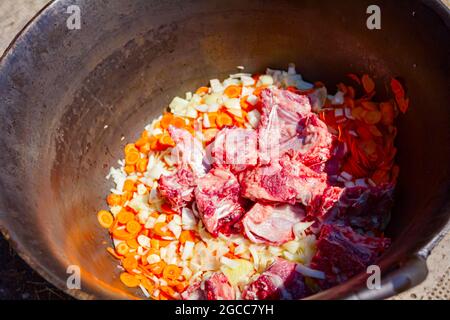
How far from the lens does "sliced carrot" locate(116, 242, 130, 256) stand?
3761 millimetres

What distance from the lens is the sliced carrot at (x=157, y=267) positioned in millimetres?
3625

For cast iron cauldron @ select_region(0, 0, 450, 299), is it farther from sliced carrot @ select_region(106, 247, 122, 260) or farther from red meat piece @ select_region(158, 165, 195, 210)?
red meat piece @ select_region(158, 165, 195, 210)

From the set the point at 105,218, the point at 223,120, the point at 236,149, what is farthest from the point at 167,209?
the point at 223,120

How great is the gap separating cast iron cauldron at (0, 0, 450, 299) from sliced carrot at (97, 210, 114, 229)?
0.07 meters

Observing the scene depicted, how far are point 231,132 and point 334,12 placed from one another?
1.36 metres

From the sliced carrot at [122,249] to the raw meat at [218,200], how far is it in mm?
693

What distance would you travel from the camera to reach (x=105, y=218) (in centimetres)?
393

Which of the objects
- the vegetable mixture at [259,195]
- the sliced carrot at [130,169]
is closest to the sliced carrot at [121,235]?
the vegetable mixture at [259,195]

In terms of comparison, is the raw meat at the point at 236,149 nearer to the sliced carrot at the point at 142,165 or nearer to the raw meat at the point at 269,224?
the raw meat at the point at 269,224

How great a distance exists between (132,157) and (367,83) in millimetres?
2240

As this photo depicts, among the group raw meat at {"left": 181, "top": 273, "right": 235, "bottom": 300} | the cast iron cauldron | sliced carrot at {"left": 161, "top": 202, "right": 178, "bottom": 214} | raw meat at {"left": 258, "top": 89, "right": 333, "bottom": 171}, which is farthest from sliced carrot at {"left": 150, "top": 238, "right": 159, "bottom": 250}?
raw meat at {"left": 258, "top": 89, "right": 333, "bottom": 171}

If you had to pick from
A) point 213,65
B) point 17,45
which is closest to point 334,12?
point 213,65

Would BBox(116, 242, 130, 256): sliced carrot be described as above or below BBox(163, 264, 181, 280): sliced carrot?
above
